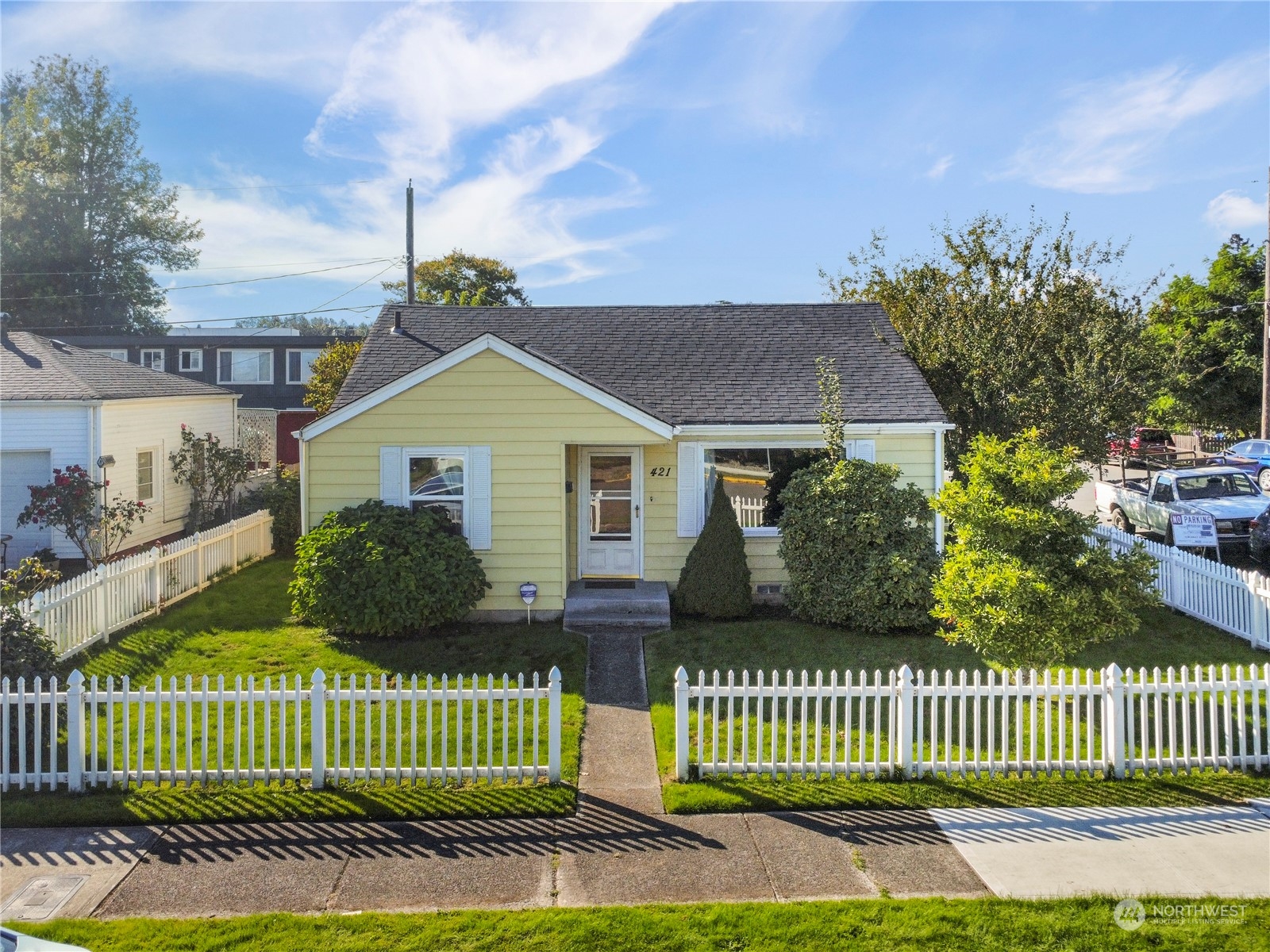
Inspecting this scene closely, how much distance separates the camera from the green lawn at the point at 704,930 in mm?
5316

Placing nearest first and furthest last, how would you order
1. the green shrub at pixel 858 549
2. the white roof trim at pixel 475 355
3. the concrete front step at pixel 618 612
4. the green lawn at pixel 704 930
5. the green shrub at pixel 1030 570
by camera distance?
the green lawn at pixel 704 930, the green shrub at pixel 1030 570, the green shrub at pixel 858 549, the concrete front step at pixel 618 612, the white roof trim at pixel 475 355

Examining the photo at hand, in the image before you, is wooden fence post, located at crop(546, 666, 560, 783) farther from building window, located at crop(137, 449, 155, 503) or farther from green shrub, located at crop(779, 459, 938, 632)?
building window, located at crop(137, 449, 155, 503)

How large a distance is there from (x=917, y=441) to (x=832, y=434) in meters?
1.66

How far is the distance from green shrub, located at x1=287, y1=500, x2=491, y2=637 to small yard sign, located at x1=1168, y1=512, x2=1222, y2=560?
1210 centimetres

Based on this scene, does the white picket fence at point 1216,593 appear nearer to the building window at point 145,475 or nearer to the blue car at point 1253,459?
the blue car at point 1253,459

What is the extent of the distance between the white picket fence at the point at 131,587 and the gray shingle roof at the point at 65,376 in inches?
174

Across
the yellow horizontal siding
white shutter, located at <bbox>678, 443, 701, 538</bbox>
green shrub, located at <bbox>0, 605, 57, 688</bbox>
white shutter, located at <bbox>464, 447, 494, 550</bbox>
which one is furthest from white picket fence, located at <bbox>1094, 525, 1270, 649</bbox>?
green shrub, located at <bbox>0, 605, 57, 688</bbox>

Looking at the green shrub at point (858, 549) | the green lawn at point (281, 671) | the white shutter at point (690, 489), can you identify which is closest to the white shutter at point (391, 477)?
the green lawn at point (281, 671)

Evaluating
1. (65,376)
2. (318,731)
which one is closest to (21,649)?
(318,731)

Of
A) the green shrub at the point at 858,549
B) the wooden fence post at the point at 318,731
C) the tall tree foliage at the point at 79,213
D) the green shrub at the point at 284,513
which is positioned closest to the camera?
the wooden fence post at the point at 318,731

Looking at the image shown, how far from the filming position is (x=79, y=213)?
4228 centimetres

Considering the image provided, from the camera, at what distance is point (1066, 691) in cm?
783

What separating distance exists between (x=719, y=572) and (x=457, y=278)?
32158mm

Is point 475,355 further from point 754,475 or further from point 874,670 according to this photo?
point 874,670
